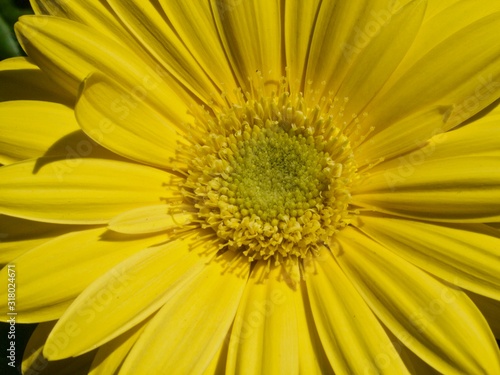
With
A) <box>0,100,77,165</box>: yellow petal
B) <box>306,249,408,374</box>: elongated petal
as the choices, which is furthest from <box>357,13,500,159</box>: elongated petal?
<box>0,100,77,165</box>: yellow petal

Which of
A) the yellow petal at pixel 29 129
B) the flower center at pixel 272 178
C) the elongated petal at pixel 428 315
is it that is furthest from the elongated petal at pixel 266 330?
the yellow petal at pixel 29 129

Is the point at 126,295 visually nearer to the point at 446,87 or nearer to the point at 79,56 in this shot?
the point at 79,56

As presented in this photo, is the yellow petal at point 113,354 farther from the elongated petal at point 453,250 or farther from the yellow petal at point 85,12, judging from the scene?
the yellow petal at point 85,12

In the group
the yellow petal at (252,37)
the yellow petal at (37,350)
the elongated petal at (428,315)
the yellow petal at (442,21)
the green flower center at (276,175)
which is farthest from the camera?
the green flower center at (276,175)

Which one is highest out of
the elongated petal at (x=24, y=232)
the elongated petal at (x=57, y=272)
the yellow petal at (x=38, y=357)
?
the elongated petal at (x=24, y=232)

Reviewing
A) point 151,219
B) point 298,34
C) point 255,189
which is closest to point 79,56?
point 151,219
